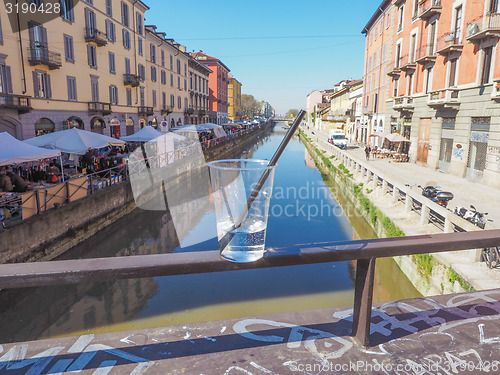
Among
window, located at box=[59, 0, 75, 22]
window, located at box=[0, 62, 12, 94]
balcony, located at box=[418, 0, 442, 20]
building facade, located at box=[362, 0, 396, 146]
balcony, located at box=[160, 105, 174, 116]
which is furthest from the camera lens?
balcony, located at box=[160, 105, 174, 116]

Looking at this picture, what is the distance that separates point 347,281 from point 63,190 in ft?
28.3

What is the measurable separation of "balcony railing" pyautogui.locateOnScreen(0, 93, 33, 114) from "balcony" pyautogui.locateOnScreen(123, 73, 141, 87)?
444 inches

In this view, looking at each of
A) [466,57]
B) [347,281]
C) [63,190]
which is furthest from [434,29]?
[63,190]

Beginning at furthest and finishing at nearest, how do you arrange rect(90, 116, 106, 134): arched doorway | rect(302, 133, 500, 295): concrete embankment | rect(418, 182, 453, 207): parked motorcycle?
rect(90, 116, 106, 134): arched doorway
rect(418, 182, 453, 207): parked motorcycle
rect(302, 133, 500, 295): concrete embankment

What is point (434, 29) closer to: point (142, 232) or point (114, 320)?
point (142, 232)

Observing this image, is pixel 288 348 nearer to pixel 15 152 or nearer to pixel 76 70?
pixel 15 152

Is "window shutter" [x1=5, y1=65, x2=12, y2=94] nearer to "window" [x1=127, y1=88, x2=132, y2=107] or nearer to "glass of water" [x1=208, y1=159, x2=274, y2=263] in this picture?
"window" [x1=127, y1=88, x2=132, y2=107]

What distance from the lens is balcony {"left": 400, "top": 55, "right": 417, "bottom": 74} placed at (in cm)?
2129

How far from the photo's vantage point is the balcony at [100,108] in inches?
862

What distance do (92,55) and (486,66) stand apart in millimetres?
22162

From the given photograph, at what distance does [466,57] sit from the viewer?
598 inches

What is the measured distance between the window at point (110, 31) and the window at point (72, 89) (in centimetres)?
556

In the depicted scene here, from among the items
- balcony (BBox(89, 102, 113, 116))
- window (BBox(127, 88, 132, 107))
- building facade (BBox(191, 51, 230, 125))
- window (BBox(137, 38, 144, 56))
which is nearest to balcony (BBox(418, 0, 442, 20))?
balcony (BBox(89, 102, 113, 116))

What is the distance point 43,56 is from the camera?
1745 centimetres
